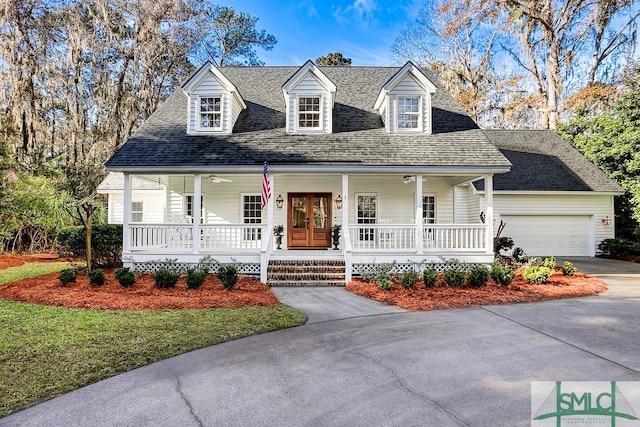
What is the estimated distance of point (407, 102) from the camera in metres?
12.0

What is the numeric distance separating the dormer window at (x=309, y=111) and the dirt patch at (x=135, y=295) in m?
5.87

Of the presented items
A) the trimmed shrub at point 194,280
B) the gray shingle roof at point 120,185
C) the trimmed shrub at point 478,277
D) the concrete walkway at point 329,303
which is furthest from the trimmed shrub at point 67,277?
the trimmed shrub at point 478,277

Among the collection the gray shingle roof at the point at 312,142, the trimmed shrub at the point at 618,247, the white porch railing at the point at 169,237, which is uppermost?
the gray shingle roof at the point at 312,142

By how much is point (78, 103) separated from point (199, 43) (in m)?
8.90

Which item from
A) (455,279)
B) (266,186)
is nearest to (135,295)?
(266,186)

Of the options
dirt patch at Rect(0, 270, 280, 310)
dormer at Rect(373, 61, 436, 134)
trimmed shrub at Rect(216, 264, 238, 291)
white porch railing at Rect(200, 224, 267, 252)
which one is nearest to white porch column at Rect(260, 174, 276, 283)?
white porch railing at Rect(200, 224, 267, 252)

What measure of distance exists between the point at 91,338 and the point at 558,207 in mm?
17421

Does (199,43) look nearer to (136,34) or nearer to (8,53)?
(136,34)

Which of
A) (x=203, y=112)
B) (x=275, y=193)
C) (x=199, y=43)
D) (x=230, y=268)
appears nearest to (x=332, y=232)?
(x=275, y=193)

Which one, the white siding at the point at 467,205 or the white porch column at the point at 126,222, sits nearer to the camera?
the white porch column at the point at 126,222

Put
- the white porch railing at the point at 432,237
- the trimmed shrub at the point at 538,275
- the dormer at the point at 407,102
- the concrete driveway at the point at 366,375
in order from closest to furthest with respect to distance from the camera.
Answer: the concrete driveway at the point at 366,375, the trimmed shrub at the point at 538,275, the white porch railing at the point at 432,237, the dormer at the point at 407,102

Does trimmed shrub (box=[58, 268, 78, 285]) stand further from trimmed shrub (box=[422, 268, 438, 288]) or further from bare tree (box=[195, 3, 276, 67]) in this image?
bare tree (box=[195, 3, 276, 67])

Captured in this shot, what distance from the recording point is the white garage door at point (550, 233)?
50.5 ft

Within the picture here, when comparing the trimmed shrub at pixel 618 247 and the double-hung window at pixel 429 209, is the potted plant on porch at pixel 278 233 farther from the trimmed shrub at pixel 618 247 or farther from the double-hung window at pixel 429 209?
the trimmed shrub at pixel 618 247
